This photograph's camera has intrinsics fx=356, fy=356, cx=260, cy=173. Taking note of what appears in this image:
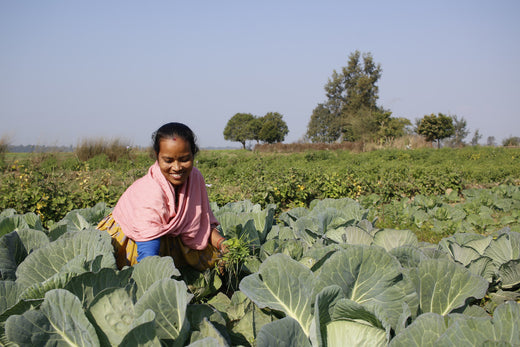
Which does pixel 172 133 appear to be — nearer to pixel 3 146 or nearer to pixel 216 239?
pixel 216 239

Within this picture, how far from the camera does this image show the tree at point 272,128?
6378 cm

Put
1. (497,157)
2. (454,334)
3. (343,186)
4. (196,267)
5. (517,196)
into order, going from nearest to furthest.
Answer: (454,334) → (196,267) → (517,196) → (343,186) → (497,157)

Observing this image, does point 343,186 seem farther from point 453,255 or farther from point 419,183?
point 453,255

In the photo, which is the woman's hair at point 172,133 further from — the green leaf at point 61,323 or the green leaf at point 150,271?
the green leaf at point 61,323

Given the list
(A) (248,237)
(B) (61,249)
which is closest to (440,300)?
(A) (248,237)

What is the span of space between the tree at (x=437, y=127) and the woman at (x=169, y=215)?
37.4 metres

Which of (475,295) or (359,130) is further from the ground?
(359,130)

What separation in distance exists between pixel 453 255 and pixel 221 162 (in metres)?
10.9

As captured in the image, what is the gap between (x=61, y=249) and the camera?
1.48 metres

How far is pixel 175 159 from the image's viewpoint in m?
2.01

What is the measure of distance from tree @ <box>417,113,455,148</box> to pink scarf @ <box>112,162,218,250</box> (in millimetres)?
37404

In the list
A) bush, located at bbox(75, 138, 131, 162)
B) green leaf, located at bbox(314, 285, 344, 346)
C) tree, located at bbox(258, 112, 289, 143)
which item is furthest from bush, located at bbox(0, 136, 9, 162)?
tree, located at bbox(258, 112, 289, 143)

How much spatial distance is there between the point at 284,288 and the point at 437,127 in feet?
126

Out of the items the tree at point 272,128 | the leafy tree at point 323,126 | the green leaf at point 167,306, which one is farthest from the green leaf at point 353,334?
the tree at point 272,128
